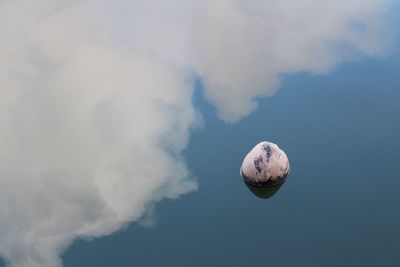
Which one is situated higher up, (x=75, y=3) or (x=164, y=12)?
(x=75, y=3)

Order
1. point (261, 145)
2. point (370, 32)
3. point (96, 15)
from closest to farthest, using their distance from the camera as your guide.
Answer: point (261, 145), point (370, 32), point (96, 15)

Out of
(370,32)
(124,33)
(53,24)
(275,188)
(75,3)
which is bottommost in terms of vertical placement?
(275,188)

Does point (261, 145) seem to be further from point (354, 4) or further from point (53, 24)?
point (53, 24)

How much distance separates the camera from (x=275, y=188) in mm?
3662

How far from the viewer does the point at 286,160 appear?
3.64m

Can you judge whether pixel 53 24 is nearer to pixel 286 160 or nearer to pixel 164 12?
pixel 164 12

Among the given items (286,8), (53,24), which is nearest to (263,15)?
(286,8)

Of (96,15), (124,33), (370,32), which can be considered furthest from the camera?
(96,15)

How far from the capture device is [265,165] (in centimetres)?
350

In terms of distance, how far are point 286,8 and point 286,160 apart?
2698 millimetres

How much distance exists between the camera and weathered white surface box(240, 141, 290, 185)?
351cm

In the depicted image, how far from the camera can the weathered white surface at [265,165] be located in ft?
11.5

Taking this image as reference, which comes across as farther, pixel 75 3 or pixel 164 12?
pixel 75 3

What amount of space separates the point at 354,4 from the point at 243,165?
2.94 meters
